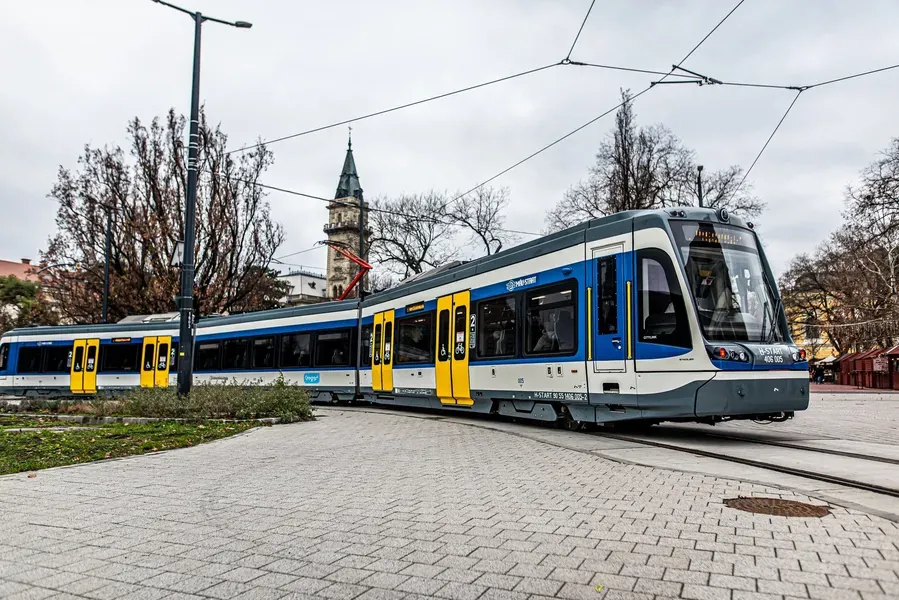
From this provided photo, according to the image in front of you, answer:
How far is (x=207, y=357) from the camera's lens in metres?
26.0

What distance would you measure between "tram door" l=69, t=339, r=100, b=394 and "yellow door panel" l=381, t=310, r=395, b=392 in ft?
51.1

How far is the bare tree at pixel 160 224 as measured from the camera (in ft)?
95.4

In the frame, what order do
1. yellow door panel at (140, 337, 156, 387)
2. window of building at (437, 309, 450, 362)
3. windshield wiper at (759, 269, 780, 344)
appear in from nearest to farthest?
1. windshield wiper at (759, 269, 780, 344)
2. window of building at (437, 309, 450, 362)
3. yellow door panel at (140, 337, 156, 387)

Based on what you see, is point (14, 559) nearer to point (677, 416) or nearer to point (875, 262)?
point (677, 416)

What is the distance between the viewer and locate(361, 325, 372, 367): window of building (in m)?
19.9

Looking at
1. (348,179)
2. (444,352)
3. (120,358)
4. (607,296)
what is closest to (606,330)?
(607,296)

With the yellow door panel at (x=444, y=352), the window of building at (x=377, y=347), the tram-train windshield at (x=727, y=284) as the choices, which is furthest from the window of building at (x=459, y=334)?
the tram-train windshield at (x=727, y=284)

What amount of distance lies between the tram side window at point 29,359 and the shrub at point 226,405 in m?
17.7

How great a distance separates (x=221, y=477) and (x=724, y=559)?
5.09 meters

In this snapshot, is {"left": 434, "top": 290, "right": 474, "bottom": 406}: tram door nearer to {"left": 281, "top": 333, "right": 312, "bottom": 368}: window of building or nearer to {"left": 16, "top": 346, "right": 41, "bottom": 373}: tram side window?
{"left": 281, "top": 333, "right": 312, "bottom": 368}: window of building

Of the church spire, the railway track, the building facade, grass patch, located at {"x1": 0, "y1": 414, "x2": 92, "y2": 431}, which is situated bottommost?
grass patch, located at {"x1": 0, "y1": 414, "x2": 92, "y2": 431}

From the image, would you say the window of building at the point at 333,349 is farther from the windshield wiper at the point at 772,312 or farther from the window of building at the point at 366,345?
the windshield wiper at the point at 772,312

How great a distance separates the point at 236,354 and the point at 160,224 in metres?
7.47

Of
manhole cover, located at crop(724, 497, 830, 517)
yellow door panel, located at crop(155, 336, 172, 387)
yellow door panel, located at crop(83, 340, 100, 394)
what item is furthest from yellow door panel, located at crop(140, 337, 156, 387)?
manhole cover, located at crop(724, 497, 830, 517)
